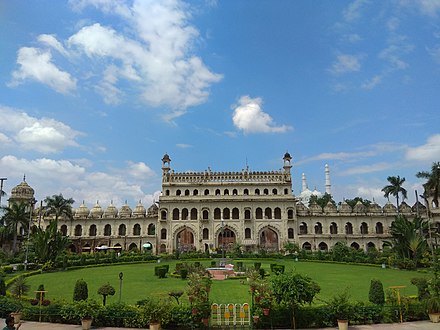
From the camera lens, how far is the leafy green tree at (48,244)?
3447 cm

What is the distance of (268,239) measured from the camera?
54000mm

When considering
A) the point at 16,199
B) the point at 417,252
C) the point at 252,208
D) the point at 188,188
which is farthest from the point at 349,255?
the point at 16,199

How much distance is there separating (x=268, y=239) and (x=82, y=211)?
31768 millimetres

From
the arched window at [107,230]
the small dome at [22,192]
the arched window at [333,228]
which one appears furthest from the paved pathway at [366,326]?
the small dome at [22,192]

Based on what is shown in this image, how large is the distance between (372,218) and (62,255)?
44.7 metres

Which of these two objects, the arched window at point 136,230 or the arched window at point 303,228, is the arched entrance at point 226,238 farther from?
the arched window at point 136,230

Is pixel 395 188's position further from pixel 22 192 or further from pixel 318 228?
pixel 22 192

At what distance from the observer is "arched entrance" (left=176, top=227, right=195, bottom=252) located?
2099 inches

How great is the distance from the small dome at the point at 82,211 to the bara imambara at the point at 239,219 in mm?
3828

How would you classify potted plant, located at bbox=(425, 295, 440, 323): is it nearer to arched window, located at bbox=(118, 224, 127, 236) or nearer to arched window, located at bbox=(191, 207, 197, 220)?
arched window, located at bbox=(191, 207, 197, 220)

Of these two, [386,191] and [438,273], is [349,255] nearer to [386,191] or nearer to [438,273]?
[386,191]

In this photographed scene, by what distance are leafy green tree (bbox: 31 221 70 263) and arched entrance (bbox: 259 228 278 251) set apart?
28.5 m

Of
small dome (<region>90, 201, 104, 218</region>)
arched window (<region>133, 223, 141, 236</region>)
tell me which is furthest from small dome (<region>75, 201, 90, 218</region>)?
arched window (<region>133, 223, 141, 236</region>)

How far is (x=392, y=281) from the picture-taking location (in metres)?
26.3
